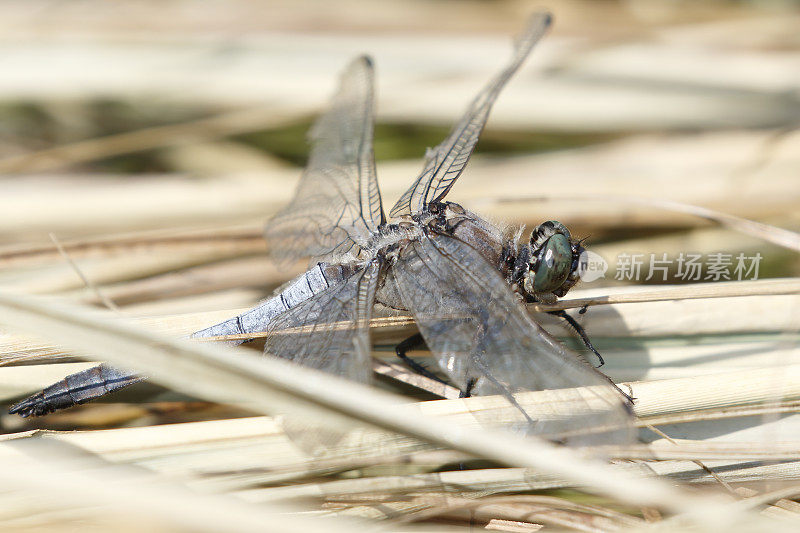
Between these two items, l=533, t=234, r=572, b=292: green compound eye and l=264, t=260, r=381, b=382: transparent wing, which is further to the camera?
l=533, t=234, r=572, b=292: green compound eye

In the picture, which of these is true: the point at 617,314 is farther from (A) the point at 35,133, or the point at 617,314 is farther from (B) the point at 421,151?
(A) the point at 35,133

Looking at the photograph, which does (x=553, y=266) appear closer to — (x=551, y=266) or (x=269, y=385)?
(x=551, y=266)

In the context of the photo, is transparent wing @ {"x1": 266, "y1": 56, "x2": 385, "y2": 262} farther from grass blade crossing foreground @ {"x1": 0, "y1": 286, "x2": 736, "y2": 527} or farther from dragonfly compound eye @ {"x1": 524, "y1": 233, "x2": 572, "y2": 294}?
grass blade crossing foreground @ {"x1": 0, "y1": 286, "x2": 736, "y2": 527}

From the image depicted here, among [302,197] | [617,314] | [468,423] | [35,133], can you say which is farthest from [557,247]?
[35,133]

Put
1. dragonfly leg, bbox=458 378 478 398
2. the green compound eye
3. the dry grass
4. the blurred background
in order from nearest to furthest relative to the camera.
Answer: the dry grass
dragonfly leg, bbox=458 378 478 398
the green compound eye
the blurred background

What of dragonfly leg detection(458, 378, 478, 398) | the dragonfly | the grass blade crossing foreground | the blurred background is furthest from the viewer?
the blurred background

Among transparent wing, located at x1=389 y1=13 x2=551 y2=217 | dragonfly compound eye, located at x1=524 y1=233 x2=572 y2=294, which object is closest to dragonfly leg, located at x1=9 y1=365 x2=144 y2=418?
transparent wing, located at x1=389 y1=13 x2=551 y2=217

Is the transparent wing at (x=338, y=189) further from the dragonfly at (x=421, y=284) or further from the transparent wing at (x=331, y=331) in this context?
the transparent wing at (x=331, y=331)
